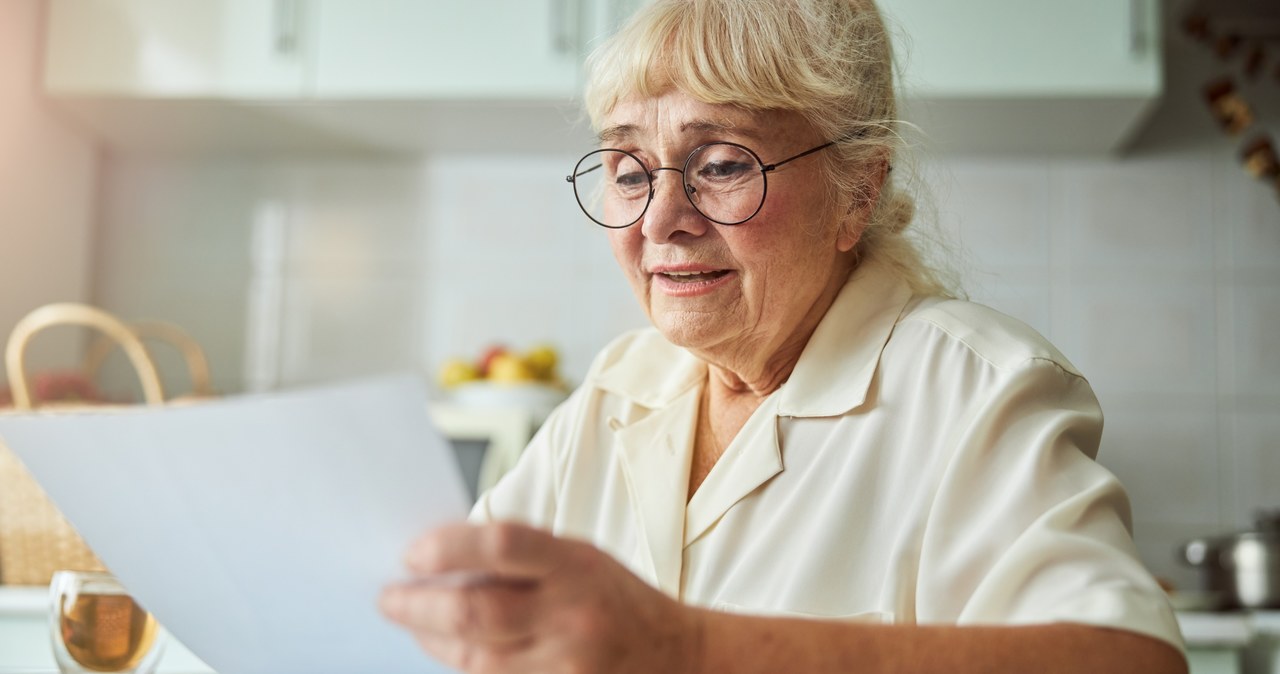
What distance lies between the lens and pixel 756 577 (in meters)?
0.99

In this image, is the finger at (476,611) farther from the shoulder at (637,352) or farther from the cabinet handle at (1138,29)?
the cabinet handle at (1138,29)

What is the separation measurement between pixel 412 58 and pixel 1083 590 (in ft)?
6.51

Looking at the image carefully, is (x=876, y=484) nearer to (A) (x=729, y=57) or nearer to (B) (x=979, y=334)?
(B) (x=979, y=334)

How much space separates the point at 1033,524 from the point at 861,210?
432 mm

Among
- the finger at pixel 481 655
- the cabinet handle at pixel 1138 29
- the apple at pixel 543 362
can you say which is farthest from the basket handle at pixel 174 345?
the finger at pixel 481 655

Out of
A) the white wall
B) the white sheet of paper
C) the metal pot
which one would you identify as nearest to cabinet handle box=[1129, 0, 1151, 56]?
the metal pot

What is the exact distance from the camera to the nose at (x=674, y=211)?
1.08 m

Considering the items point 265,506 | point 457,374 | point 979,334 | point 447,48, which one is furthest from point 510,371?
point 265,506

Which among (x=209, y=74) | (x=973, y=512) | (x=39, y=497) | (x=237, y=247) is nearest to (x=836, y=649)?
(x=973, y=512)

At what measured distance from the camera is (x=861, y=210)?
113cm

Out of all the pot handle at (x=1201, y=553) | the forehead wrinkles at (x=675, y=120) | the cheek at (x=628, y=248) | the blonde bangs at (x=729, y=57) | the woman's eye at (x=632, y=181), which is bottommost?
the pot handle at (x=1201, y=553)

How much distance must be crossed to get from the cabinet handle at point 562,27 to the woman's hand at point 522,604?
1939 mm

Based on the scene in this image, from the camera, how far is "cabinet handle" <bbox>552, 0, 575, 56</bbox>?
2.38 m

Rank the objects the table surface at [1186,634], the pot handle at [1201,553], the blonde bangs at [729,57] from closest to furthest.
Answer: the blonde bangs at [729,57], the table surface at [1186,634], the pot handle at [1201,553]
